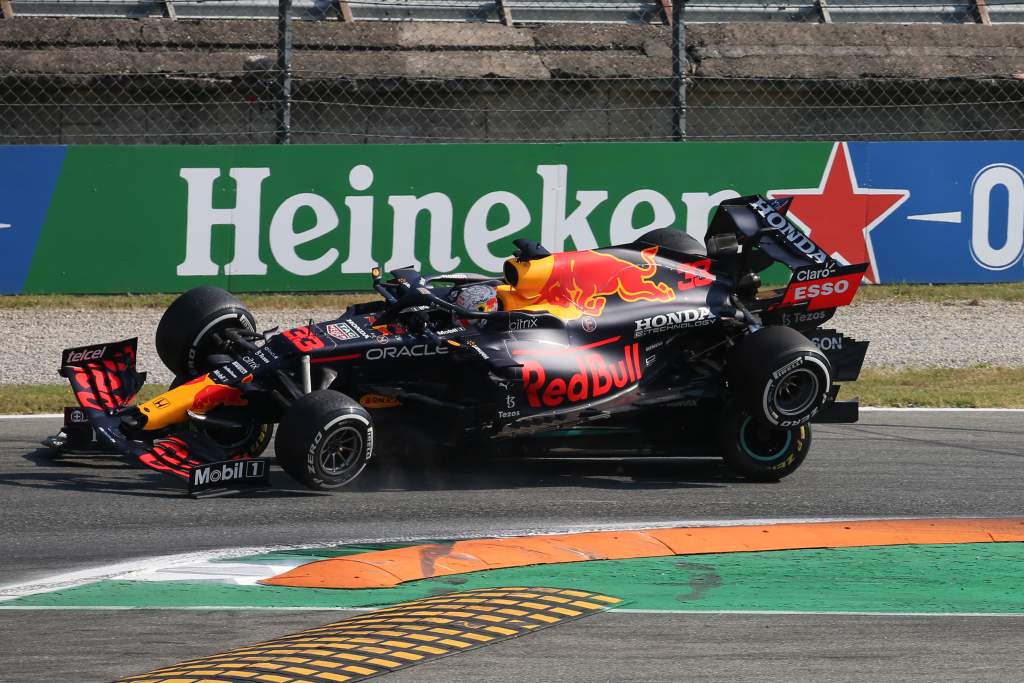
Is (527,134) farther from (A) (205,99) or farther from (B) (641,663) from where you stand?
(B) (641,663)

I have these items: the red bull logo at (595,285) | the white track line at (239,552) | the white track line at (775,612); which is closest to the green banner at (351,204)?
the red bull logo at (595,285)

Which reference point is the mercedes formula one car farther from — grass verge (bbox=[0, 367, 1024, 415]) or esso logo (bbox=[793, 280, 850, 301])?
grass verge (bbox=[0, 367, 1024, 415])

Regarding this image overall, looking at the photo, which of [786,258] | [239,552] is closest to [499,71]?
[786,258]

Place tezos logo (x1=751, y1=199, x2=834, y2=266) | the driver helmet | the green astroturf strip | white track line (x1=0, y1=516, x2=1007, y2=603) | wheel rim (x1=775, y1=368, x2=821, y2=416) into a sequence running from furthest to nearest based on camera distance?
tezos logo (x1=751, y1=199, x2=834, y2=266)
the driver helmet
wheel rim (x1=775, y1=368, x2=821, y2=416)
white track line (x1=0, y1=516, x2=1007, y2=603)
the green astroturf strip

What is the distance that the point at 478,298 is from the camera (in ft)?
30.1

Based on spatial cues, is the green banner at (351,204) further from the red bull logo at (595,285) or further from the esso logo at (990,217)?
the red bull logo at (595,285)

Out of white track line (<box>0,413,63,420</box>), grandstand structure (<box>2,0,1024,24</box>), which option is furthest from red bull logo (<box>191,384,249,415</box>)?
grandstand structure (<box>2,0,1024,24</box>)

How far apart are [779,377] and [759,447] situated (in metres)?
0.64

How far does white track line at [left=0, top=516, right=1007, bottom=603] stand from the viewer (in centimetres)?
661

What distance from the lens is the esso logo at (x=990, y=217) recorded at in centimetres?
1484

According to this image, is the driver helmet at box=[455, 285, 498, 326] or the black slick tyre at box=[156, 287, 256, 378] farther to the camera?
the black slick tyre at box=[156, 287, 256, 378]

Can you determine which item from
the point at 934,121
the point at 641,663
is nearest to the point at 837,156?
the point at 934,121

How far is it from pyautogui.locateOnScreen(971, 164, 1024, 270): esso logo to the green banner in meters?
1.66

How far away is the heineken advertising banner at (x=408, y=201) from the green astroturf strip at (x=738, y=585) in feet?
24.7
